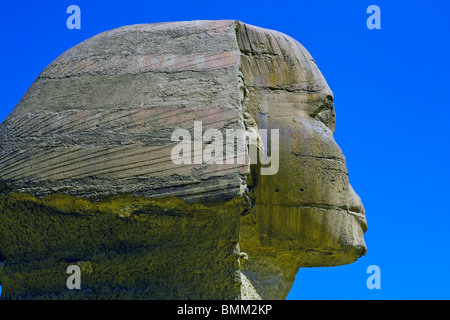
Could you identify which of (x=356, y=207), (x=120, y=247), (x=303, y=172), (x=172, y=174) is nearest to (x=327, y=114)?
(x=303, y=172)

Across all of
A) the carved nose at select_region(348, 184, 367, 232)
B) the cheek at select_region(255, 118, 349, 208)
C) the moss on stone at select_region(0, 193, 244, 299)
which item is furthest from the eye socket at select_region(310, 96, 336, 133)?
the moss on stone at select_region(0, 193, 244, 299)

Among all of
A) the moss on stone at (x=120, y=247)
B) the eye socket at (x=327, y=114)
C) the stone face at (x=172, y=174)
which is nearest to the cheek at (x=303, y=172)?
the stone face at (x=172, y=174)

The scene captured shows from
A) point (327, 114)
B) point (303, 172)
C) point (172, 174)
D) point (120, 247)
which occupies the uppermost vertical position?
point (327, 114)

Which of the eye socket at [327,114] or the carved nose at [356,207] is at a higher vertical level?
the eye socket at [327,114]

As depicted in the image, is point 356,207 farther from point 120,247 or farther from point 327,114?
point 120,247

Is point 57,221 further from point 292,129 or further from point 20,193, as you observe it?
point 292,129

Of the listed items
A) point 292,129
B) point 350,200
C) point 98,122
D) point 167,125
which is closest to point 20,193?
point 98,122

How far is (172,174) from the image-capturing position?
15.3 feet

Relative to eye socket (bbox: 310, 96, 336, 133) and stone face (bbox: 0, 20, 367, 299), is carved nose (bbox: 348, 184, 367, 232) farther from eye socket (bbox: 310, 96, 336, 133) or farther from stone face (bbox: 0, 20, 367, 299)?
eye socket (bbox: 310, 96, 336, 133)

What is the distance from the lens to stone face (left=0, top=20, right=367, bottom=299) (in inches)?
184

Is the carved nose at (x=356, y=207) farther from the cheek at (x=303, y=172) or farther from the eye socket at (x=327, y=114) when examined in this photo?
the eye socket at (x=327, y=114)

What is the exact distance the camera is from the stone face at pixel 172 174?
15.4 feet

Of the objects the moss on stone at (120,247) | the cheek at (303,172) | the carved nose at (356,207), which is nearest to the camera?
the moss on stone at (120,247)

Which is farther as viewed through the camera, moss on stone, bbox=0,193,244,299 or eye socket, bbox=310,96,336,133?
eye socket, bbox=310,96,336,133
